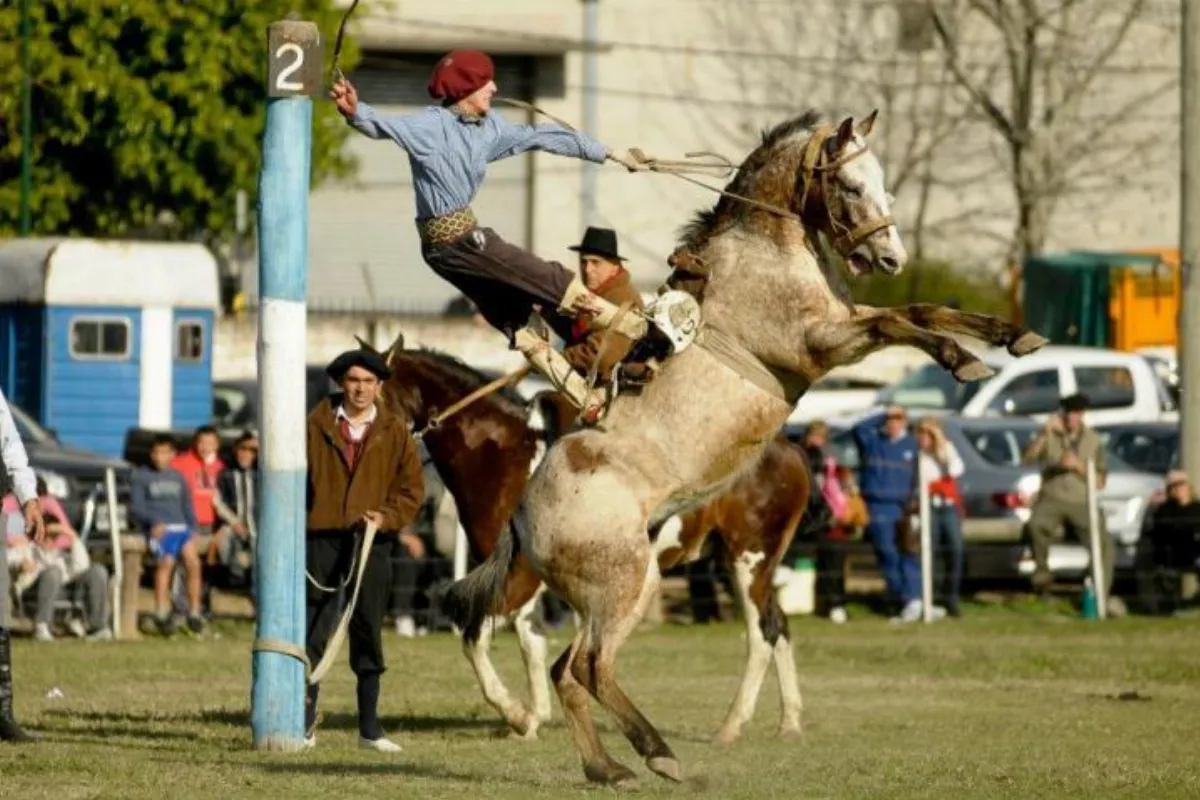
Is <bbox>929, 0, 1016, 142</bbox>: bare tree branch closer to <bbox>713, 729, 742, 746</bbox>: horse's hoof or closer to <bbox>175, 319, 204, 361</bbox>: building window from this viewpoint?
<bbox>175, 319, 204, 361</bbox>: building window

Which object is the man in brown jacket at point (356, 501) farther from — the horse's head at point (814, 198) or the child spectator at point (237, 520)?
the child spectator at point (237, 520)

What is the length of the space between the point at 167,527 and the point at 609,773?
37.6 feet

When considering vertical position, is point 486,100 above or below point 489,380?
above

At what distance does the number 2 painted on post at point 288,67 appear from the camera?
44.4 feet

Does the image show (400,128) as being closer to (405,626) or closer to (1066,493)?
(405,626)

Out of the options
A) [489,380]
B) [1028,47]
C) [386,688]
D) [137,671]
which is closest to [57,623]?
[137,671]

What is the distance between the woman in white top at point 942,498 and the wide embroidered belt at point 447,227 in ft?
42.4

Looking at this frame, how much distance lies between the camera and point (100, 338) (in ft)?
102

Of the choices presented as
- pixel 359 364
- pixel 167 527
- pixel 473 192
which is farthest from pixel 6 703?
pixel 167 527

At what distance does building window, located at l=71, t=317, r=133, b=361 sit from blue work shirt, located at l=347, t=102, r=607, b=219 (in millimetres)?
18901

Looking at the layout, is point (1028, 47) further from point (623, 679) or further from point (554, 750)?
point (554, 750)

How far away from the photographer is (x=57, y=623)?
2289 centimetres

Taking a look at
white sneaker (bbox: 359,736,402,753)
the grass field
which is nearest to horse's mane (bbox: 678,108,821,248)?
the grass field

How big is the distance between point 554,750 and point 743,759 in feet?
3.27
